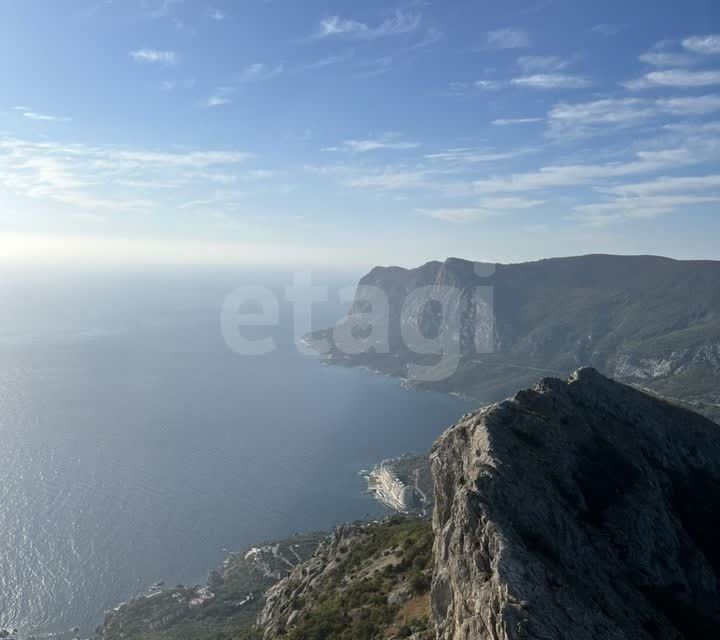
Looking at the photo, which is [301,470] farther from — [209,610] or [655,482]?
[655,482]

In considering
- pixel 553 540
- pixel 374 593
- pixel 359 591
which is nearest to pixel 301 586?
pixel 359 591

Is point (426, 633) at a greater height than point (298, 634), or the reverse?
point (426, 633)

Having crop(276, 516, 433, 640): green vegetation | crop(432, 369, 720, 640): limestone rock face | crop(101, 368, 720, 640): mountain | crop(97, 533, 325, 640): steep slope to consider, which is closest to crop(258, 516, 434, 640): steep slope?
crop(276, 516, 433, 640): green vegetation

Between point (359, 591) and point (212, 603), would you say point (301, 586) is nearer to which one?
point (359, 591)

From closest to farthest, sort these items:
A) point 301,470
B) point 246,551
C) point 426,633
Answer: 1. point 426,633
2. point 246,551
3. point 301,470

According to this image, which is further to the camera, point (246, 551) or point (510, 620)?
point (246, 551)

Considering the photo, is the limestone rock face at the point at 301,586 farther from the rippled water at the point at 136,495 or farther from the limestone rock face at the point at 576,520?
the rippled water at the point at 136,495

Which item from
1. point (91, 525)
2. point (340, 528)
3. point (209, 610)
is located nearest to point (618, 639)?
point (340, 528)

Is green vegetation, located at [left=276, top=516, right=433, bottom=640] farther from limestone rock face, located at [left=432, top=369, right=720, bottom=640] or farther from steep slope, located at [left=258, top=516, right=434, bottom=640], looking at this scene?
limestone rock face, located at [left=432, top=369, right=720, bottom=640]
